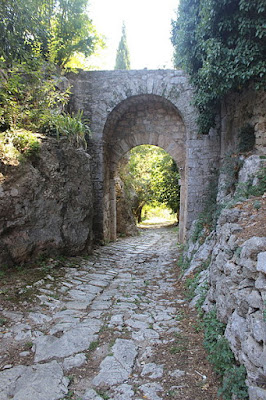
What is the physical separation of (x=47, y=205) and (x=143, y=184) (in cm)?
872

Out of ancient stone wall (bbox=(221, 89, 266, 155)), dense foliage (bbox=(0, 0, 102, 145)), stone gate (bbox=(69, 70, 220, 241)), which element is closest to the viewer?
dense foliage (bbox=(0, 0, 102, 145))

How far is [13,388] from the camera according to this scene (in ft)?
6.07

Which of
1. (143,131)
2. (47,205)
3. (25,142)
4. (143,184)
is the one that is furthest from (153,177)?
(25,142)

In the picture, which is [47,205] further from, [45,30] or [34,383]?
[45,30]

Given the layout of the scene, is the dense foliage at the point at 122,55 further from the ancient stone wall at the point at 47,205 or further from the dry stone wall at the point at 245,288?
the dry stone wall at the point at 245,288

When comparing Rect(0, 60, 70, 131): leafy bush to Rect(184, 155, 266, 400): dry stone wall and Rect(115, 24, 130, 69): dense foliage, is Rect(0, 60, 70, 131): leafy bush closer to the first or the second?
Rect(184, 155, 266, 400): dry stone wall

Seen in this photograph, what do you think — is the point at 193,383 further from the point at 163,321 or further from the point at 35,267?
the point at 35,267

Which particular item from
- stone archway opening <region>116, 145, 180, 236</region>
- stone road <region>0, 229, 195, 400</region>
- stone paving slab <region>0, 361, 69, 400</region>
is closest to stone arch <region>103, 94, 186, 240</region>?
stone archway opening <region>116, 145, 180, 236</region>

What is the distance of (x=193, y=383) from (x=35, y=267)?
3.06m

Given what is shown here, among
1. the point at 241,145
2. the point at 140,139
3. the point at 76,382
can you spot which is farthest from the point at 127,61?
the point at 76,382

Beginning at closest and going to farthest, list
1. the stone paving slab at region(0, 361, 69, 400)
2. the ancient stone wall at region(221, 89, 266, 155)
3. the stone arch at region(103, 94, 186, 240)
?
the stone paving slab at region(0, 361, 69, 400) < the ancient stone wall at region(221, 89, 266, 155) < the stone arch at region(103, 94, 186, 240)

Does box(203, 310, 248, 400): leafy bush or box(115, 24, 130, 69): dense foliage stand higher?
box(115, 24, 130, 69): dense foliage

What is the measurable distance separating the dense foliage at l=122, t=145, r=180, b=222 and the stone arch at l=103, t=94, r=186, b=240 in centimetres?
301

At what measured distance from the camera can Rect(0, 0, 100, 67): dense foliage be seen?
5.43m
